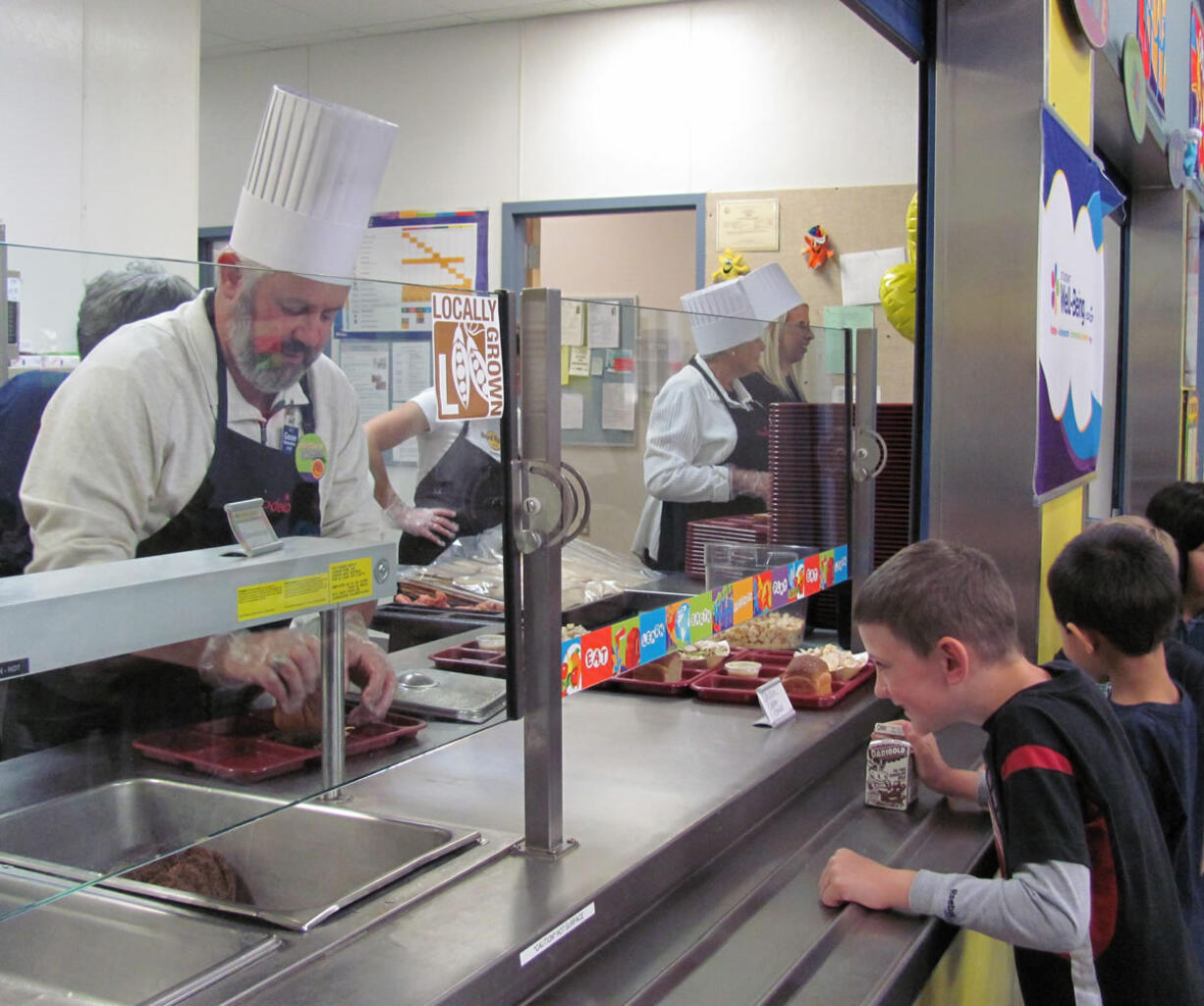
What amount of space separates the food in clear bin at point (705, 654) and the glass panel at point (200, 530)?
37.1 inches

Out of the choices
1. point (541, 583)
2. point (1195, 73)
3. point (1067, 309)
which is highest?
point (1195, 73)

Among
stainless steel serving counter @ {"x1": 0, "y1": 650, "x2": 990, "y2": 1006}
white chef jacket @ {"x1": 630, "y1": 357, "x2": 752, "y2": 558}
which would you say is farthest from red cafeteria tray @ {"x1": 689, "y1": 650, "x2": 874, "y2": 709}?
white chef jacket @ {"x1": 630, "y1": 357, "x2": 752, "y2": 558}

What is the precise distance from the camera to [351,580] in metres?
1.07

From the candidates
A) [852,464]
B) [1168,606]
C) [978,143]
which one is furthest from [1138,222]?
[1168,606]

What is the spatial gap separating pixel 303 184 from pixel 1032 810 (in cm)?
109

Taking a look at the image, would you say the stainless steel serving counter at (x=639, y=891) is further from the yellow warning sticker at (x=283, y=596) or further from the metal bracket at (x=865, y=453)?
the metal bracket at (x=865, y=453)

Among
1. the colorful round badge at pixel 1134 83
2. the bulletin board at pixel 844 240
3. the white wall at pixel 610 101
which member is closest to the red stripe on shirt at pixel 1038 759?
the colorful round badge at pixel 1134 83

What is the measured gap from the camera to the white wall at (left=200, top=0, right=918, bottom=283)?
14.9 feet

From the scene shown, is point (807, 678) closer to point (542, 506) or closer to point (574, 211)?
point (542, 506)

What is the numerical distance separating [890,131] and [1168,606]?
3.19 m

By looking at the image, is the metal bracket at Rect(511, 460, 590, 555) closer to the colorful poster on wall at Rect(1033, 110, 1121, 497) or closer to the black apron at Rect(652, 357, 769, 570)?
the black apron at Rect(652, 357, 769, 570)

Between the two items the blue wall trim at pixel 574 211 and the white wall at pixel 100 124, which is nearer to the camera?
the white wall at pixel 100 124

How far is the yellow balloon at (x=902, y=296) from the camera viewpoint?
297cm

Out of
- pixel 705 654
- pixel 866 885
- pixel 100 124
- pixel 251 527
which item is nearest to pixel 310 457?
pixel 251 527
